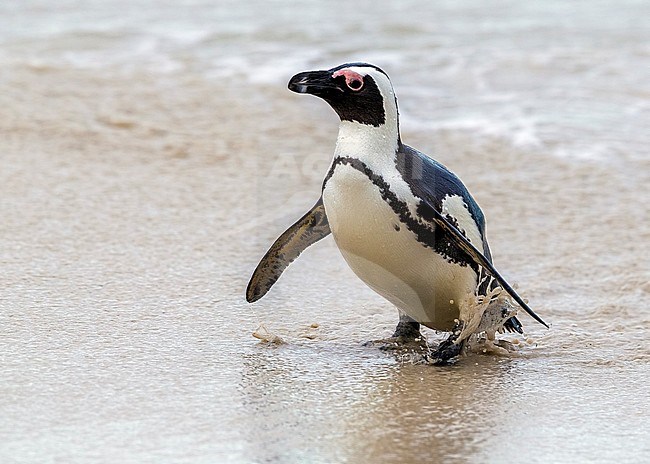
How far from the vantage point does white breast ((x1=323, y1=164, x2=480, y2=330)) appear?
2680 millimetres

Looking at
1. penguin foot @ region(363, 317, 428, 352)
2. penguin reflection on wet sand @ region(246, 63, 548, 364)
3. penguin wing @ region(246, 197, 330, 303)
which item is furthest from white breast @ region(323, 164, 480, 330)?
penguin wing @ region(246, 197, 330, 303)

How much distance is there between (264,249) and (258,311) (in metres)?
0.71

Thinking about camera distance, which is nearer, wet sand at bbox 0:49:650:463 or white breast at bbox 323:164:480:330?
wet sand at bbox 0:49:650:463

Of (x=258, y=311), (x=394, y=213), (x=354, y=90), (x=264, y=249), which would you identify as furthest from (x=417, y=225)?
(x=264, y=249)

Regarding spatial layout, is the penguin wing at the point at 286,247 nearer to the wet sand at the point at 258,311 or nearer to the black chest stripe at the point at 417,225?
the wet sand at the point at 258,311

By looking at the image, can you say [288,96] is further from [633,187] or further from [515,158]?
[633,187]

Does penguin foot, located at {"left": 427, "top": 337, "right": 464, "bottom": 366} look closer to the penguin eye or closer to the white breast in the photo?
the white breast

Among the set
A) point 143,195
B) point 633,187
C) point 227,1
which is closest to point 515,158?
point 633,187

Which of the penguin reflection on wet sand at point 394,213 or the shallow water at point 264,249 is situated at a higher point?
the penguin reflection on wet sand at point 394,213

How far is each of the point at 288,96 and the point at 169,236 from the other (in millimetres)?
2660

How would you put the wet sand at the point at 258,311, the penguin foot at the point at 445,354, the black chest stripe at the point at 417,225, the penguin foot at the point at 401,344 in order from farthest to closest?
the penguin foot at the point at 401,344 → the penguin foot at the point at 445,354 → the black chest stripe at the point at 417,225 → the wet sand at the point at 258,311

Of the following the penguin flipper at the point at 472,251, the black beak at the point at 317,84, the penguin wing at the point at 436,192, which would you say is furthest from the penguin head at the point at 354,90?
the penguin flipper at the point at 472,251

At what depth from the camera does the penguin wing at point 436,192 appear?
2729 mm

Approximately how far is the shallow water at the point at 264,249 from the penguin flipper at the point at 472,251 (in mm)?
219
